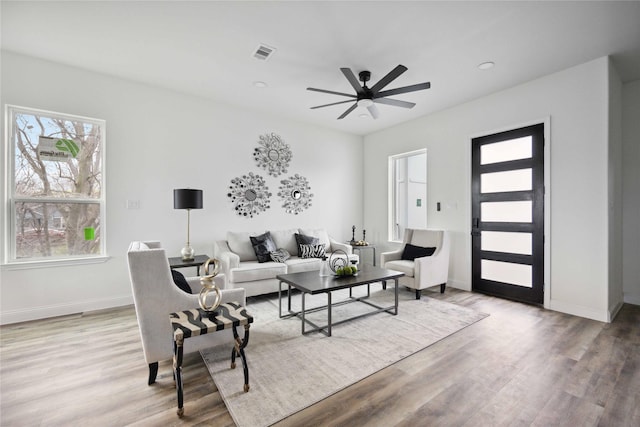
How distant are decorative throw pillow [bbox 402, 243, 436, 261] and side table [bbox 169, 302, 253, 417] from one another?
2994 millimetres

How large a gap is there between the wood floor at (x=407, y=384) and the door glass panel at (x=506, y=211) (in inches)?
56.0

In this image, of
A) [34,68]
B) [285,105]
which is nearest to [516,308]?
[285,105]

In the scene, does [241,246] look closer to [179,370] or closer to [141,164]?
[141,164]

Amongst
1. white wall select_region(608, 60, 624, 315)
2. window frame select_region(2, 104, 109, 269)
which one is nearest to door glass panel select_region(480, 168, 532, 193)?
white wall select_region(608, 60, 624, 315)

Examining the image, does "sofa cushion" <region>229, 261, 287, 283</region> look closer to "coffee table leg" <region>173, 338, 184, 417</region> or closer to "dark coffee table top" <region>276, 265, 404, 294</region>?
"dark coffee table top" <region>276, 265, 404, 294</region>

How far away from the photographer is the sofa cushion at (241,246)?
420 centimetres

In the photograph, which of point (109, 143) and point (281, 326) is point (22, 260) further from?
point (281, 326)

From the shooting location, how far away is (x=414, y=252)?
433 centimetres

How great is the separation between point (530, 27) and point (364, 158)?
3.75m

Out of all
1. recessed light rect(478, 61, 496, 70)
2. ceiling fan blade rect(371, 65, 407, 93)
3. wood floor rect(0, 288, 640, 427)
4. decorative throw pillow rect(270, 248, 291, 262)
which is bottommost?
wood floor rect(0, 288, 640, 427)

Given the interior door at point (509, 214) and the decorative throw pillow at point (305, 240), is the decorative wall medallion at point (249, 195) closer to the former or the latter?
the decorative throw pillow at point (305, 240)

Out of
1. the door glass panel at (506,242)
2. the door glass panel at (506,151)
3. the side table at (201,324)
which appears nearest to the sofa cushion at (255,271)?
the side table at (201,324)

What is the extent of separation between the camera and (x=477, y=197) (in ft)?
13.6

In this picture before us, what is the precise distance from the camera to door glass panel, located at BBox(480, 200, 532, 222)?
369 centimetres
